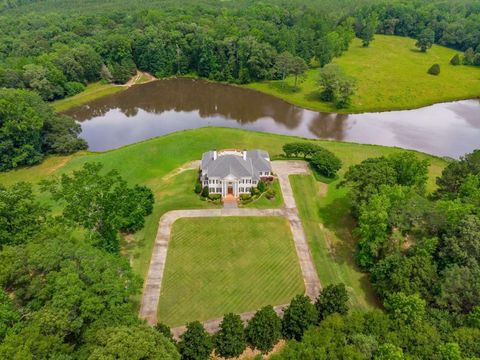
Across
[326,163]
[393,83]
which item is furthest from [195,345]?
[393,83]

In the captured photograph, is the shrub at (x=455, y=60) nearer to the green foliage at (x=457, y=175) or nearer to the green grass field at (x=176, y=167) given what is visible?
the green grass field at (x=176, y=167)

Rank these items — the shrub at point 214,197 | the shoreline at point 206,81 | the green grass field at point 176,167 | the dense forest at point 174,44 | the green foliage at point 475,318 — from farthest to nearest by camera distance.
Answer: the dense forest at point 174,44 < the shoreline at point 206,81 < the shrub at point 214,197 < the green grass field at point 176,167 < the green foliage at point 475,318

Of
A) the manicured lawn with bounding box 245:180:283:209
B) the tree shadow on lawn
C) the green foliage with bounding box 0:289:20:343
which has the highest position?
the green foliage with bounding box 0:289:20:343

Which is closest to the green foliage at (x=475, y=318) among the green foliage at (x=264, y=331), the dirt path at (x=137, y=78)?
the green foliage at (x=264, y=331)

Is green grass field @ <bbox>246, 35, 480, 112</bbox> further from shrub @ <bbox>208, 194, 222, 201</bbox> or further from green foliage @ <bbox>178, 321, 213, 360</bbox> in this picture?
green foliage @ <bbox>178, 321, 213, 360</bbox>

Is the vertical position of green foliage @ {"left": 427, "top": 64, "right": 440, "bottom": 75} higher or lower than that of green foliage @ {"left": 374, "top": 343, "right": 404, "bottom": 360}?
lower

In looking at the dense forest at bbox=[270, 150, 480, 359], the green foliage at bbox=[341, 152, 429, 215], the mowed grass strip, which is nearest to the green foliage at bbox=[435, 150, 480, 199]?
the dense forest at bbox=[270, 150, 480, 359]
